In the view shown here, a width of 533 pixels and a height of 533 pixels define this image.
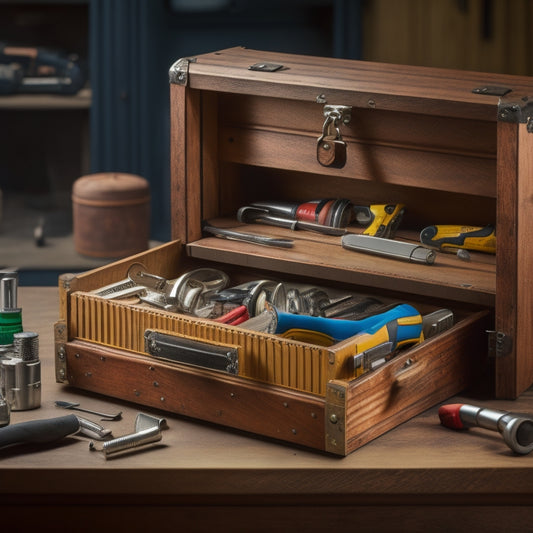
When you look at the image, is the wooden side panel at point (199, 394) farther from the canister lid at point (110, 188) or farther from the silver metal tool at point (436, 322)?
the canister lid at point (110, 188)

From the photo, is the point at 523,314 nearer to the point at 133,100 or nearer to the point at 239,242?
the point at 239,242

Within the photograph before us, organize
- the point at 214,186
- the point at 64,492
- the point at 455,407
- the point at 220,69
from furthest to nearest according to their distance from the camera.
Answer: the point at 214,186 → the point at 220,69 → the point at 455,407 → the point at 64,492

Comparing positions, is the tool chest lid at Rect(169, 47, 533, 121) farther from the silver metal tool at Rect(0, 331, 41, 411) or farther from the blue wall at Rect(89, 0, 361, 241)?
the blue wall at Rect(89, 0, 361, 241)

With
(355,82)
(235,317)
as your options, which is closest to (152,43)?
(355,82)

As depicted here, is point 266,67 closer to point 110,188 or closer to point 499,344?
point 499,344

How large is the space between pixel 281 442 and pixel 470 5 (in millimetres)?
2149

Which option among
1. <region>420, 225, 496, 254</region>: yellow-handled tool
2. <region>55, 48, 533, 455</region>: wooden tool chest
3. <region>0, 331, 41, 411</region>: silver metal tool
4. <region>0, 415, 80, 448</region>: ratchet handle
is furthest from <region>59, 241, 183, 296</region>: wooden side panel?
<region>420, 225, 496, 254</region>: yellow-handled tool

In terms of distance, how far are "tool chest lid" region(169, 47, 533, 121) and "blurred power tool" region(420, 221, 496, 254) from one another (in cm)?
28

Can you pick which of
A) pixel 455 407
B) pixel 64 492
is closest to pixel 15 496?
pixel 64 492

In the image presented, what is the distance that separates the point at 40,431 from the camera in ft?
5.58

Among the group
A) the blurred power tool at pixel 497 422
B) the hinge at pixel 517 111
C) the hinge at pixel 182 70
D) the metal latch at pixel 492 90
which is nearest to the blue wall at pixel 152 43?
the hinge at pixel 182 70

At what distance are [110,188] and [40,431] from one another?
5.46 ft

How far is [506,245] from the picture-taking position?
1.79 meters

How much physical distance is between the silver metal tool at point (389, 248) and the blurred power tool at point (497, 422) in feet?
1.13
